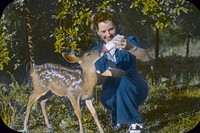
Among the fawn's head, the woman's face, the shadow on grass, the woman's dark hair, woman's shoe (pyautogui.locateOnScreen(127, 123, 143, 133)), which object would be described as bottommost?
woman's shoe (pyautogui.locateOnScreen(127, 123, 143, 133))

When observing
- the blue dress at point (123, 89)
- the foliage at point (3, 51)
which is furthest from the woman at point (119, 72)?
the foliage at point (3, 51)

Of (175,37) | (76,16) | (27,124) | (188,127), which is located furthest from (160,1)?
(27,124)

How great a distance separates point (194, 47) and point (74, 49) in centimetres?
Result: 52

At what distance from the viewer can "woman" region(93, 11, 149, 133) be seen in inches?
95.2

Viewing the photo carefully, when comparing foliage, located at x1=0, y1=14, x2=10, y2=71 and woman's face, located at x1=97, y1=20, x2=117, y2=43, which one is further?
foliage, located at x1=0, y1=14, x2=10, y2=71

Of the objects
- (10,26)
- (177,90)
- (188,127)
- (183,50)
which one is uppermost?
(10,26)

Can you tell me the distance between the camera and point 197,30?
7.95ft

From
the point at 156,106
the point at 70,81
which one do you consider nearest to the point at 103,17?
the point at 70,81

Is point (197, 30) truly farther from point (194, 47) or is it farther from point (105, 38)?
point (105, 38)

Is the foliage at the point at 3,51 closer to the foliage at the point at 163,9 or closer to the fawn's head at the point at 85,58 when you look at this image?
the fawn's head at the point at 85,58

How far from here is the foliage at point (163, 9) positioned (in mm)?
2416

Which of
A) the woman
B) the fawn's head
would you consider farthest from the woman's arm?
the fawn's head

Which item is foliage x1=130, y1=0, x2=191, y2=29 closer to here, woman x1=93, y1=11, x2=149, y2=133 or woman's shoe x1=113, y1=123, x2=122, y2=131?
woman x1=93, y1=11, x2=149, y2=133

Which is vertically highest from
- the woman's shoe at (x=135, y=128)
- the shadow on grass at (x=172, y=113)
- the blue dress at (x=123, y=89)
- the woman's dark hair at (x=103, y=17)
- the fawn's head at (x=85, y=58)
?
the woman's dark hair at (x=103, y=17)
